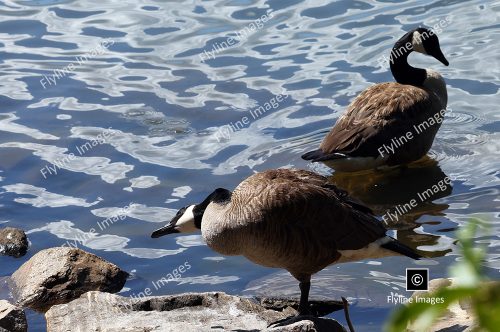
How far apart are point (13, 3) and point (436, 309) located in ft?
50.7

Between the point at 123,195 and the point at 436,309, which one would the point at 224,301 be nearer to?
the point at 123,195

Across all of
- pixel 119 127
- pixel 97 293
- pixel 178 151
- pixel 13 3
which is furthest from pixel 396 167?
pixel 13 3

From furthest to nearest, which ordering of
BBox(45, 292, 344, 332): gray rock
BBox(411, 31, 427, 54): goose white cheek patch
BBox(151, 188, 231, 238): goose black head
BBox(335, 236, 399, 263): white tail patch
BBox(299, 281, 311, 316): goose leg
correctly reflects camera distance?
BBox(411, 31, 427, 54): goose white cheek patch
BBox(151, 188, 231, 238): goose black head
BBox(335, 236, 399, 263): white tail patch
BBox(299, 281, 311, 316): goose leg
BBox(45, 292, 344, 332): gray rock

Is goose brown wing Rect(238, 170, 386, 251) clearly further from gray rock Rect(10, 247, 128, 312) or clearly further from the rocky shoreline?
gray rock Rect(10, 247, 128, 312)

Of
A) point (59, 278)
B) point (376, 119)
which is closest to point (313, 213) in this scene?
point (59, 278)

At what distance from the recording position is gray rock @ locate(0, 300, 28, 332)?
220 inches

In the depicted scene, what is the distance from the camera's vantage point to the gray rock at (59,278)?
6.59 m

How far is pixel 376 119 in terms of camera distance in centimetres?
889

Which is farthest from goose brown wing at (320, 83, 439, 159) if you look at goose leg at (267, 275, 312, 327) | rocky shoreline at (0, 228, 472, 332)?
goose leg at (267, 275, 312, 327)

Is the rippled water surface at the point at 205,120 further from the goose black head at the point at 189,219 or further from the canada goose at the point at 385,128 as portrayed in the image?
the goose black head at the point at 189,219

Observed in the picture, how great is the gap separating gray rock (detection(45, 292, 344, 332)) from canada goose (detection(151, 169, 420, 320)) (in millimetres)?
316

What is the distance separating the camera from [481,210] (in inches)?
313

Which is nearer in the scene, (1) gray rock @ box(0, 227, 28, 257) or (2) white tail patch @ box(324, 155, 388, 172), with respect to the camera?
(1) gray rock @ box(0, 227, 28, 257)

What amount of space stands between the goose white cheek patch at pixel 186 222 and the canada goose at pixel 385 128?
277 centimetres
